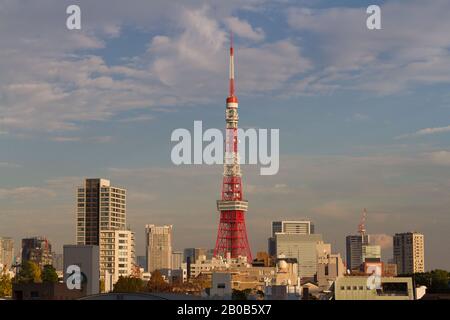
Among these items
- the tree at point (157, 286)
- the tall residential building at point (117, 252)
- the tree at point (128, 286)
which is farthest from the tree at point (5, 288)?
the tall residential building at point (117, 252)

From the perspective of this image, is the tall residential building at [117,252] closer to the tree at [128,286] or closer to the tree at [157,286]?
the tree at [157,286]

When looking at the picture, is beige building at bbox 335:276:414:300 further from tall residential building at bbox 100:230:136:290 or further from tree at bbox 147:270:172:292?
tall residential building at bbox 100:230:136:290

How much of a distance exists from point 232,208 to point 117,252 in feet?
90.5

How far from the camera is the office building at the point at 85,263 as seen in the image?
95119 mm

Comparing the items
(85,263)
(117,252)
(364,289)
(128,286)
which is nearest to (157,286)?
(128,286)

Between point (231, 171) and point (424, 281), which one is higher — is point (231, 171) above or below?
above

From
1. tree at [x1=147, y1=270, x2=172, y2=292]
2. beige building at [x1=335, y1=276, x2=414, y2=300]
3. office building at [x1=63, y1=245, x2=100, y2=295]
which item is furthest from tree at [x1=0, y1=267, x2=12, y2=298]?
beige building at [x1=335, y1=276, x2=414, y2=300]

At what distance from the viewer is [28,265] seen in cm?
13825
